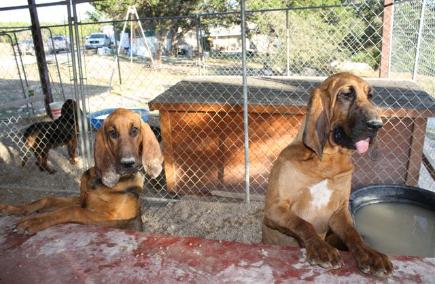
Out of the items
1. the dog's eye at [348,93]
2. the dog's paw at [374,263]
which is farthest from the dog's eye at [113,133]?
the dog's paw at [374,263]

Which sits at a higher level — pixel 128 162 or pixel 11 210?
pixel 128 162

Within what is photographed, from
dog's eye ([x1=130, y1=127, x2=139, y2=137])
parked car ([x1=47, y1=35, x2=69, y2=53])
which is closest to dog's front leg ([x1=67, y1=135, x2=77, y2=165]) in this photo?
parked car ([x1=47, y1=35, x2=69, y2=53])

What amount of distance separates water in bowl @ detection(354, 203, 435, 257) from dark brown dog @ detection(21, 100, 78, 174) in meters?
4.92

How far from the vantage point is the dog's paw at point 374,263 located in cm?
152

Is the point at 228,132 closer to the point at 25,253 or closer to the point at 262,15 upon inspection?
the point at 25,253

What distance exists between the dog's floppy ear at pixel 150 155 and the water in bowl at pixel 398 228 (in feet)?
5.14

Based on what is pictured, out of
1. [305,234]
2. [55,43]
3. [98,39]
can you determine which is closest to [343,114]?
[305,234]

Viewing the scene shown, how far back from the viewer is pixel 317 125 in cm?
227

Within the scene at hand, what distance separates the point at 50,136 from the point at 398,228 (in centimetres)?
553

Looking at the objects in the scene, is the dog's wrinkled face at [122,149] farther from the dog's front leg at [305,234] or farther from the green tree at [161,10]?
the green tree at [161,10]

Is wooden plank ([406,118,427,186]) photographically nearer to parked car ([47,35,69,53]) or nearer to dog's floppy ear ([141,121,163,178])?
dog's floppy ear ([141,121,163,178])

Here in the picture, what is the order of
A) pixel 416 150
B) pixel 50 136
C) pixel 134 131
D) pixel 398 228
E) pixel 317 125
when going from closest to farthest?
pixel 317 125 < pixel 398 228 < pixel 134 131 < pixel 416 150 < pixel 50 136

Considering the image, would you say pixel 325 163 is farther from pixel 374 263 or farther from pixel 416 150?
pixel 416 150

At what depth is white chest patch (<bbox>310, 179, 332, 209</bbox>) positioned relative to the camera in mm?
2398
